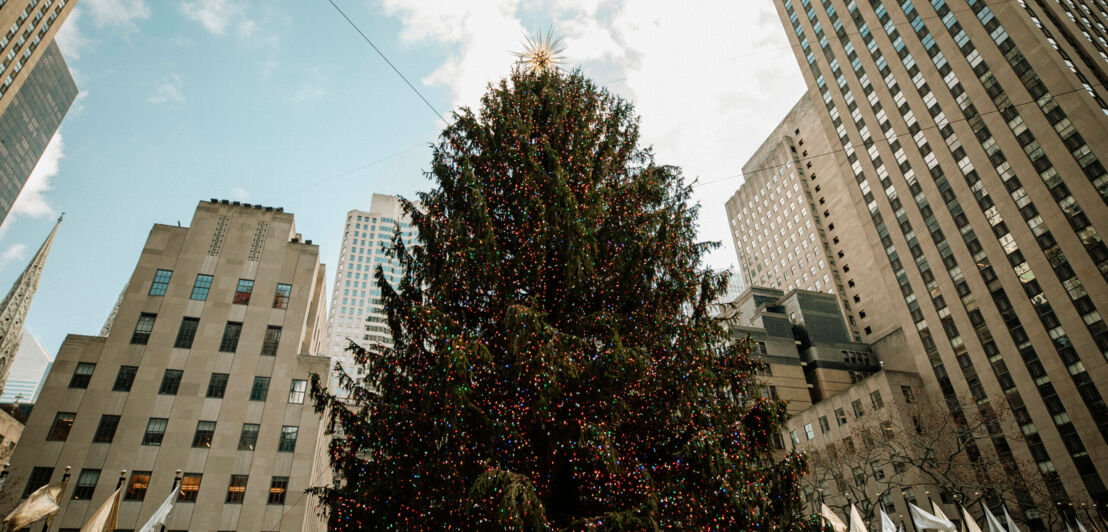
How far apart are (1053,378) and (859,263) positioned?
4253 centimetres

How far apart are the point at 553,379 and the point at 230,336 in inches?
1239

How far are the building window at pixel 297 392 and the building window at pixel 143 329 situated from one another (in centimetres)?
877

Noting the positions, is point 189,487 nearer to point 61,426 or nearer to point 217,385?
point 217,385

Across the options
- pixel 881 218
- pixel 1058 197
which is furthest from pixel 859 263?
pixel 1058 197

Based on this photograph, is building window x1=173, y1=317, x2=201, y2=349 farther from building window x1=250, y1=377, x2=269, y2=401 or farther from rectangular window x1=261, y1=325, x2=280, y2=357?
building window x1=250, y1=377, x2=269, y2=401

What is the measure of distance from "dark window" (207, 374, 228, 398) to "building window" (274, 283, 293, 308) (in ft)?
17.4

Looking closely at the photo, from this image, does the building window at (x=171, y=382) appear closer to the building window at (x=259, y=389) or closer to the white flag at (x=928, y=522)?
the building window at (x=259, y=389)

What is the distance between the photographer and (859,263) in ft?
286

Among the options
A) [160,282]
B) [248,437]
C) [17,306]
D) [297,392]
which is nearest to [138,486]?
[248,437]

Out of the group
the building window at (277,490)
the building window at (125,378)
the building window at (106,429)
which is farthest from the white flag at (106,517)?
the building window at (125,378)

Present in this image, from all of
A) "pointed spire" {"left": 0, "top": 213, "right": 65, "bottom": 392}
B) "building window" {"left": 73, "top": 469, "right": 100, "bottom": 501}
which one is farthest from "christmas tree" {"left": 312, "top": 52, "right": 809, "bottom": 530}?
"pointed spire" {"left": 0, "top": 213, "right": 65, "bottom": 392}

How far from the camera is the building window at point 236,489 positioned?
28.8 metres

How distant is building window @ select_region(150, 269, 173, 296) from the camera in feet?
109

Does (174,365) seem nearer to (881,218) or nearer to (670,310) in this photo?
(670,310)
